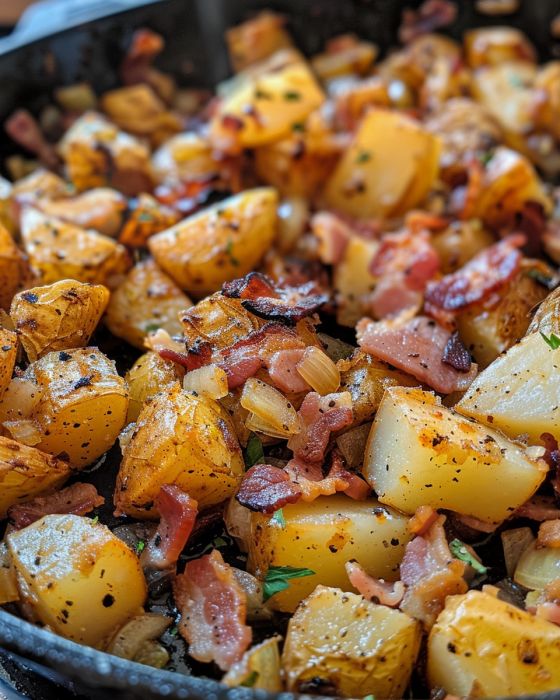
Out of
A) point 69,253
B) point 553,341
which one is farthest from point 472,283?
point 69,253

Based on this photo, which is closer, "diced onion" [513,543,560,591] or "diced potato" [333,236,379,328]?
"diced onion" [513,543,560,591]

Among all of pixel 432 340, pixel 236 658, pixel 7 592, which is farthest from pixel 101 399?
pixel 432 340

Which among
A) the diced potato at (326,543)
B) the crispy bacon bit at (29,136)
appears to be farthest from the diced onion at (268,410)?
the crispy bacon bit at (29,136)

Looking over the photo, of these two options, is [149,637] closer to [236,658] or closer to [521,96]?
[236,658]

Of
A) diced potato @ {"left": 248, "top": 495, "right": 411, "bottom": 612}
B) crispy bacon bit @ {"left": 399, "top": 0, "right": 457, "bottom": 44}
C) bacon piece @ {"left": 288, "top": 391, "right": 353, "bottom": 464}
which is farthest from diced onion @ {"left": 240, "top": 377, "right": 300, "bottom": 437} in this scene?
crispy bacon bit @ {"left": 399, "top": 0, "right": 457, "bottom": 44}

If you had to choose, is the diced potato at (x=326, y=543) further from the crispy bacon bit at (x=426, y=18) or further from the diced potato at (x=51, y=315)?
the crispy bacon bit at (x=426, y=18)

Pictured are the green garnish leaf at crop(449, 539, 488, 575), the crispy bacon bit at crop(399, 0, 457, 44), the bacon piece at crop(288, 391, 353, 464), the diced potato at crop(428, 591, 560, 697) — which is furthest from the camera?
the crispy bacon bit at crop(399, 0, 457, 44)

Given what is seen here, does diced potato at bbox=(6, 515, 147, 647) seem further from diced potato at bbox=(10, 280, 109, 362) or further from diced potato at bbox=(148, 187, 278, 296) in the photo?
diced potato at bbox=(148, 187, 278, 296)
